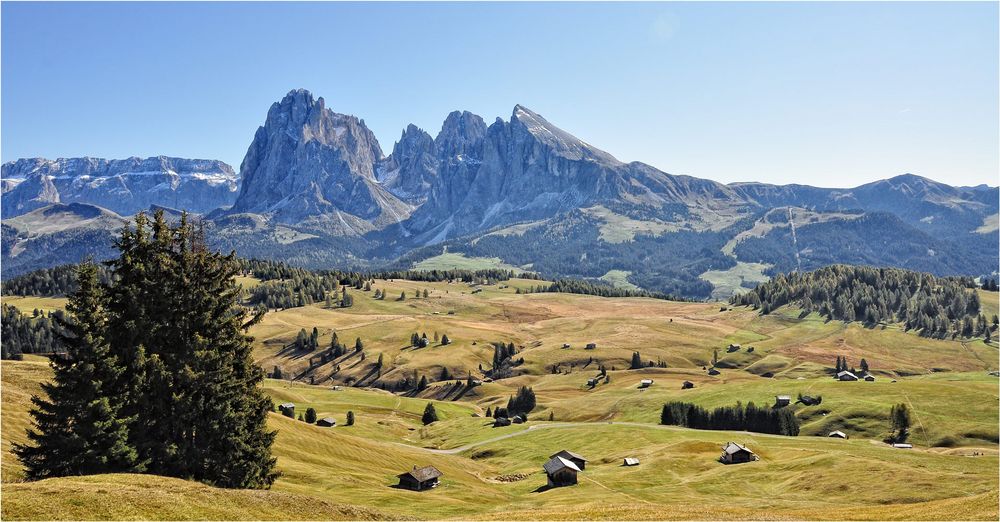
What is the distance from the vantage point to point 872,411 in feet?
527

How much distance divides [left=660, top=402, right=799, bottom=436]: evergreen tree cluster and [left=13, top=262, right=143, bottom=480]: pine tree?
139098 millimetres

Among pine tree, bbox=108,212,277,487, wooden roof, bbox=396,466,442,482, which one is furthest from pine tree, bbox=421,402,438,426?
pine tree, bbox=108,212,277,487

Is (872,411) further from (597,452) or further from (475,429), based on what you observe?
(475,429)

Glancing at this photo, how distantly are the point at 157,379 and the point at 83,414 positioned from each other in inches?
240

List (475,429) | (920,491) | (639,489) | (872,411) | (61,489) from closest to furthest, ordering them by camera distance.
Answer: (61,489)
(920,491)
(639,489)
(872,411)
(475,429)

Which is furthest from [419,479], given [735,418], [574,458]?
[735,418]

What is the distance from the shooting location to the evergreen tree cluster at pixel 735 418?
159875 mm

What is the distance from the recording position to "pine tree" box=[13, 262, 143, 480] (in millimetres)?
53031

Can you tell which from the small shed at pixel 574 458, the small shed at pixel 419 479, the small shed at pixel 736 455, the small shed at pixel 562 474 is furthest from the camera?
the small shed at pixel 574 458

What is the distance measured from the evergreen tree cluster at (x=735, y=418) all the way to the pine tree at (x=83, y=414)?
456 ft

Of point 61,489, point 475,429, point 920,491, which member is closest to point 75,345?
point 61,489

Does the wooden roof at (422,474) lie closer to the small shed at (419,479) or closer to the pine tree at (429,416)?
the small shed at (419,479)

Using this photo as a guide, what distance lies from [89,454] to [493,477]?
76.8m

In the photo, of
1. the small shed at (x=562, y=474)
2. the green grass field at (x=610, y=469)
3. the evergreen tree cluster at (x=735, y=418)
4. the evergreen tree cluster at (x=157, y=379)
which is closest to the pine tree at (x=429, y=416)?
the green grass field at (x=610, y=469)
